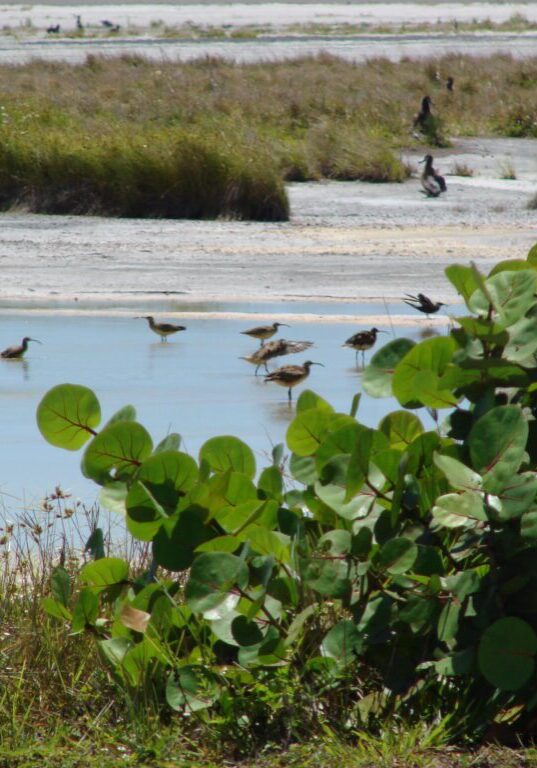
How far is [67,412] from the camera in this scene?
14.5 ft

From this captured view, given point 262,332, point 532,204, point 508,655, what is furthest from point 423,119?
point 508,655

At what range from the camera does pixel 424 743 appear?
153 inches

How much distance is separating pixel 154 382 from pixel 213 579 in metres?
5.91

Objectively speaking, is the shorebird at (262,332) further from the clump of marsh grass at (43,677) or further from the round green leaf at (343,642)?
the round green leaf at (343,642)

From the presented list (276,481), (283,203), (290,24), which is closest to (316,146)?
(283,203)

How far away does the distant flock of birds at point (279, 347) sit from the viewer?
9461mm

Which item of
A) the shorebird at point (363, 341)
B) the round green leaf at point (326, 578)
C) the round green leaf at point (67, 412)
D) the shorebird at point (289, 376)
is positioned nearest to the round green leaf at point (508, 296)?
the round green leaf at point (326, 578)

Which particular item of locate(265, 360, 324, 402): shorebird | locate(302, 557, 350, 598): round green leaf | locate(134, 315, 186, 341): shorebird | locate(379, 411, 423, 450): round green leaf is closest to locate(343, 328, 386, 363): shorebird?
locate(265, 360, 324, 402): shorebird

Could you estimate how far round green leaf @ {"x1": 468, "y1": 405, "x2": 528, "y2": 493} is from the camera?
12.9 ft

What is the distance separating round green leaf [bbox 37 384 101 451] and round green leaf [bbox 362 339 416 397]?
0.90 meters

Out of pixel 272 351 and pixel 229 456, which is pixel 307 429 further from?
pixel 272 351

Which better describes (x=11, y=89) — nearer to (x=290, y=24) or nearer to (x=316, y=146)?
(x=316, y=146)

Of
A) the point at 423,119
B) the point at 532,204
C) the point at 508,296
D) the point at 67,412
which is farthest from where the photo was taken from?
the point at 423,119

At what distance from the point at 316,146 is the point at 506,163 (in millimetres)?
3595
